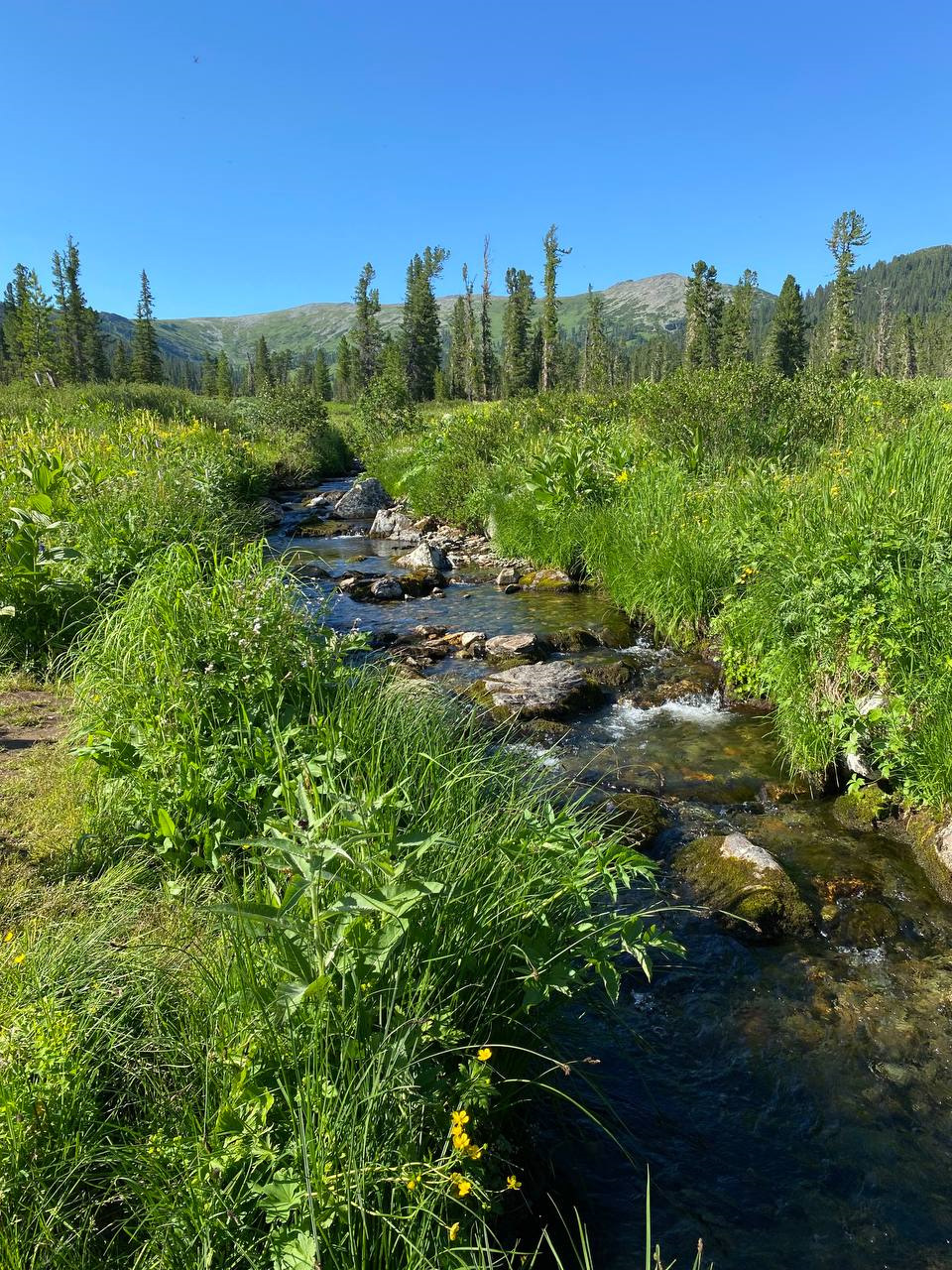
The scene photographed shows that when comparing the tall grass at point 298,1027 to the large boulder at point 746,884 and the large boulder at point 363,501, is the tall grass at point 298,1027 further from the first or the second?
the large boulder at point 363,501

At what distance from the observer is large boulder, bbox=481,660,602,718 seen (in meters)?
7.41

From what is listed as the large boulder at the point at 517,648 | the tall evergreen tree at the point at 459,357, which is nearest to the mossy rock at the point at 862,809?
the large boulder at the point at 517,648

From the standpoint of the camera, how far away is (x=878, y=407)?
37.3 ft

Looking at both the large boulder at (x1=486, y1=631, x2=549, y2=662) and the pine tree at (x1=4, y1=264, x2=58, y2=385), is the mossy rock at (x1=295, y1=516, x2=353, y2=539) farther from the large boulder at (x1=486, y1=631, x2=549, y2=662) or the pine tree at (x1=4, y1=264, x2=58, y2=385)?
the pine tree at (x1=4, y1=264, x2=58, y2=385)

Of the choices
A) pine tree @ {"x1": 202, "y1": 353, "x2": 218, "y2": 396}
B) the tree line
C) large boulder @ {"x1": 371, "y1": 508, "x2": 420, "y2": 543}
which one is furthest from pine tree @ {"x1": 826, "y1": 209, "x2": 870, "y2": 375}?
pine tree @ {"x1": 202, "y1": 353, "x2": 218, "y2": 396}

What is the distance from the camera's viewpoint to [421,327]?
74.6m

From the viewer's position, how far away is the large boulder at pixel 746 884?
177 inches

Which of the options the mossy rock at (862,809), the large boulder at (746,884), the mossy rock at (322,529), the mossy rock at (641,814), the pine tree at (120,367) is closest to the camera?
the large boulder at (746,884)

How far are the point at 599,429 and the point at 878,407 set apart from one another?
5.52 meters

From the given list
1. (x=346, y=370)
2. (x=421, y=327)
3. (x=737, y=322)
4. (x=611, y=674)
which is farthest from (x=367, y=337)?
(x=611, y=674)

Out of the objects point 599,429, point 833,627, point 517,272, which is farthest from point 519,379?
point 833,627

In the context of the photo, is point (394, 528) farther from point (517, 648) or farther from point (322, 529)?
point (517, 648)

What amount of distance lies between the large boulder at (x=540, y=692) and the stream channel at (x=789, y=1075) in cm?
152

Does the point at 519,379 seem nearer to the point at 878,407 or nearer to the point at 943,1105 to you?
the point at 878,407
